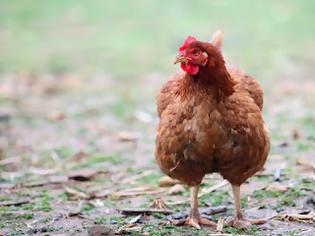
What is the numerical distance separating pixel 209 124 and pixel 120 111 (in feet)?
15.1

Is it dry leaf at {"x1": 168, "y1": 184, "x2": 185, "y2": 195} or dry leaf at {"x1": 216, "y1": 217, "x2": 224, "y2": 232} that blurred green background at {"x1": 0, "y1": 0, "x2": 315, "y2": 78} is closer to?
dry leaf at {"x1": 168, "y1": 184, "x2": 185, "y2": 195}

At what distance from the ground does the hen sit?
44 centimetres

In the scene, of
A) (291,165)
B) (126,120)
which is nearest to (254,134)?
(291,165)

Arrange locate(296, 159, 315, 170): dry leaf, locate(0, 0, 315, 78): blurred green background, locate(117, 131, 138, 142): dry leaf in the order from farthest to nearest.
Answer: locate(0, 0, 315, 78): blurred green background < locate(117, 131, 138, 142): dry leaf < locate(296, 159, 315, 170): dry leaf

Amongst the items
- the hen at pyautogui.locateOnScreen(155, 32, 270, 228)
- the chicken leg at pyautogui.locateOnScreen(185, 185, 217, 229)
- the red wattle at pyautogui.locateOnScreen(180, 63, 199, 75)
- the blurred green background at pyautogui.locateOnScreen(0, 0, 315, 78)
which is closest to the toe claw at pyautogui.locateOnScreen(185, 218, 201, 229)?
the chicken leg at pyautogui.locateOnScreen(185, 185, 217, 229)

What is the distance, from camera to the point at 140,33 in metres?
13.0

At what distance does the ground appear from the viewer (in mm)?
5168

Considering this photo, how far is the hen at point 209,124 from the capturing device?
4.43m

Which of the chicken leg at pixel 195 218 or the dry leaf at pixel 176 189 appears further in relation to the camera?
the dry leaf at pixel 176 189

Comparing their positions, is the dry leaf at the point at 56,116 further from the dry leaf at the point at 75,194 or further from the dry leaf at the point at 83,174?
the dry leaf at the point at 75,194

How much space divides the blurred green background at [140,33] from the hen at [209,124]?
19.4ft

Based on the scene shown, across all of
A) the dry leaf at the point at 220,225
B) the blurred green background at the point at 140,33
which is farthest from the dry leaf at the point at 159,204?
the blurred green background at the point at 140,33

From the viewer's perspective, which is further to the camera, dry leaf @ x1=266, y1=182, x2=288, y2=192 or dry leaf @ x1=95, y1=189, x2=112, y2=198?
dry leaf @ x1=95, y1=189, x2=112, y2=198

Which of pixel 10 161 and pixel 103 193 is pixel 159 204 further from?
pixel 10 161
